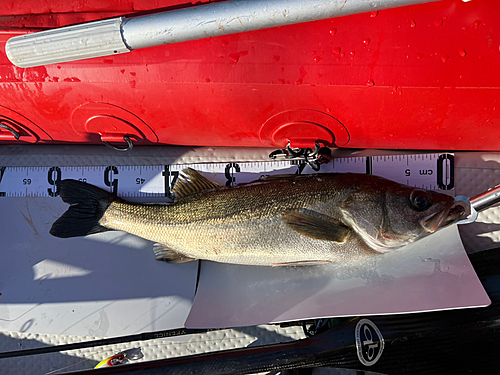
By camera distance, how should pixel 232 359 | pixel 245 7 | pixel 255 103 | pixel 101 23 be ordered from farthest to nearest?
pixel 232 359
pixel 255 103
pixel 101 23
pixel 245 7

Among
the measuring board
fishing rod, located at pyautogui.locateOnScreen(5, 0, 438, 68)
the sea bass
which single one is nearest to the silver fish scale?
the sea bass

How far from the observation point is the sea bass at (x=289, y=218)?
174 centimetres

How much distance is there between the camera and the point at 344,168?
7.04 feet

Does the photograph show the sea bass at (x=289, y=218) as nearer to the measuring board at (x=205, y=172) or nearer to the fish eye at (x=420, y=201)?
the fish eye at (x=420, y=201)

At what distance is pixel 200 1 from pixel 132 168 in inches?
50.9

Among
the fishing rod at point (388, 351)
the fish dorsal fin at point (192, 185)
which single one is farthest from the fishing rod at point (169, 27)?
the fishing rod at point (388, 351)

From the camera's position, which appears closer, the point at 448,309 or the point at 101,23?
the point at 101,23

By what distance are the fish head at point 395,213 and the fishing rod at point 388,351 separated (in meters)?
0.54

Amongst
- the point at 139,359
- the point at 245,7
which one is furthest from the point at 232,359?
the point at 245,7

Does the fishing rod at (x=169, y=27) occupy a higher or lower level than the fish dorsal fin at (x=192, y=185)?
higher

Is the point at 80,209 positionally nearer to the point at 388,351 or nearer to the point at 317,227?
the point at 317,227

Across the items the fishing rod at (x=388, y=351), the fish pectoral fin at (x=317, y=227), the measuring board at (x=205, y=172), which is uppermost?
the measuring board at (x=205, y=172)

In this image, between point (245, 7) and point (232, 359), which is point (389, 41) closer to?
point (245, 7)

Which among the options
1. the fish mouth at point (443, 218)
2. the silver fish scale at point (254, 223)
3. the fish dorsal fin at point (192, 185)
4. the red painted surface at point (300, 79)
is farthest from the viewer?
the fish dorsal fin at point (192, 185)
